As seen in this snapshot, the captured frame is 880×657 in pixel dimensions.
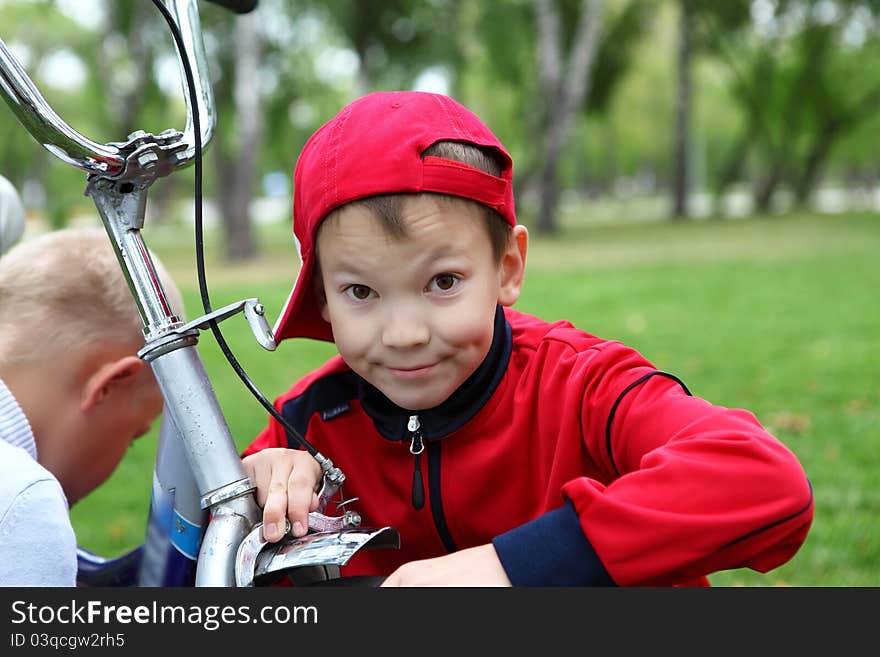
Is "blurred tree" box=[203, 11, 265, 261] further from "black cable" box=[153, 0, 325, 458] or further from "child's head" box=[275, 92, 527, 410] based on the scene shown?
"child's head" box=[275, 92, 527, 410]

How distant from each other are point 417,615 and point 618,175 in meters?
57.0

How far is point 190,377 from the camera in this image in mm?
1267

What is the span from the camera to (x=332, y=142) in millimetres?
1352

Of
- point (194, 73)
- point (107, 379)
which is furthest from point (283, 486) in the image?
point (107, 379)

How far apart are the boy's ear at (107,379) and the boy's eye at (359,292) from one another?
27.2 inches

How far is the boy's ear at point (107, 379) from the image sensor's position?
1912 mm

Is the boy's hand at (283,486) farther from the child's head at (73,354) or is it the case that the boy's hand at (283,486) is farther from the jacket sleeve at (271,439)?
the child's head at (73,354)

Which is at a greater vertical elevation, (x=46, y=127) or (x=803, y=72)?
(x=46, y=127)

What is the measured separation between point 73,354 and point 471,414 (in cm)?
85

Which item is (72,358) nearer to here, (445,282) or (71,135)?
(71,135)

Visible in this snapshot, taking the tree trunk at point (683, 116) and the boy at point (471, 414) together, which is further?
the tree trunk at point (683, 116)

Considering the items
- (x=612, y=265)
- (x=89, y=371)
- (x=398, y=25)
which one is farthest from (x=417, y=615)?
(x=398, y=25)

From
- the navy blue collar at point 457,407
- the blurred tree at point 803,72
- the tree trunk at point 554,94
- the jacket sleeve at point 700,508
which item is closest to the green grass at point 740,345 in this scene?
the navy blue collar at point 457,407

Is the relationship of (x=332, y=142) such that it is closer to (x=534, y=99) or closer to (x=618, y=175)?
(x=534, y=99)
